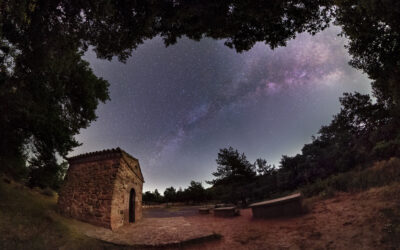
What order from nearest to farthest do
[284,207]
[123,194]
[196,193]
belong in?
[284,207], [123,194], [196,193]

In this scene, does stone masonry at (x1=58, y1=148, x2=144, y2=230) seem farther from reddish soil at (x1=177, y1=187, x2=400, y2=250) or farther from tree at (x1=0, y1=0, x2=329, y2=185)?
reddish soil at (x1=177, y1=187, x2=400, y2=250)

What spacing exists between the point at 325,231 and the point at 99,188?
362 inches

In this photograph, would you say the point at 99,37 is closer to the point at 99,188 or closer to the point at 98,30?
the point at 98,30

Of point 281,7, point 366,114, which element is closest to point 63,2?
point 281,7

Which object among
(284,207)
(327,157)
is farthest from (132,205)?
(327,157)

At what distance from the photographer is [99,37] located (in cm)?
633

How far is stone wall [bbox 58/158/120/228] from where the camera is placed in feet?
25.9

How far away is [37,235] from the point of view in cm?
530

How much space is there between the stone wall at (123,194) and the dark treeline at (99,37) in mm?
4561

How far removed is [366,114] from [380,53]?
9.19 meters

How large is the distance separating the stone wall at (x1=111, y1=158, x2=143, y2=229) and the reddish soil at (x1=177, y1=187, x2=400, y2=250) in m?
4.39

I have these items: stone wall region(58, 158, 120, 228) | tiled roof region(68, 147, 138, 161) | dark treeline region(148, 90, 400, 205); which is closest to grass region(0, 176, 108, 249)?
stone wall region(58, 158, 120, 228)

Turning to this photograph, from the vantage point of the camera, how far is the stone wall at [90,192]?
7.90 meters

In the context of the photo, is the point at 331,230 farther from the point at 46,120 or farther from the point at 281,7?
the point at 46,120
